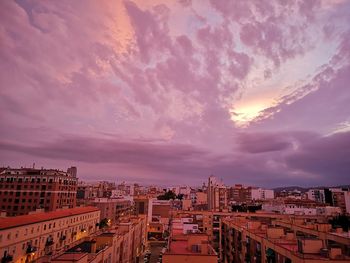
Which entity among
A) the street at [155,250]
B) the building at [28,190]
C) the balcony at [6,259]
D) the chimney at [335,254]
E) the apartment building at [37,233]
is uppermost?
the building at [28,190]

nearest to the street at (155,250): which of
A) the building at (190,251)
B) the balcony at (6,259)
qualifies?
the balcony at (6,259)

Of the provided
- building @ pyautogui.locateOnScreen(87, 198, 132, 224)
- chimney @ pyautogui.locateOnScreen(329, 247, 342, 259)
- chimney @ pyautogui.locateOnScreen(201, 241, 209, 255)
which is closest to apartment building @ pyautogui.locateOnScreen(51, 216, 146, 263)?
chimney @ pyautogui.locateOnScreen(201, 241, 209, 255)

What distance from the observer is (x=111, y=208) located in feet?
327

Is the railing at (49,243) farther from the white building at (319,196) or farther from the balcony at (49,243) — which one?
the white building at (319,196)

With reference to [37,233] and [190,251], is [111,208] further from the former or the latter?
[190,251]

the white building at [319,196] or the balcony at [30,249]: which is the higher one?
the white building at [319,196]

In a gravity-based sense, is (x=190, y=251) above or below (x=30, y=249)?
above

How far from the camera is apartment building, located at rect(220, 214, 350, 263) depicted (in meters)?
28.9

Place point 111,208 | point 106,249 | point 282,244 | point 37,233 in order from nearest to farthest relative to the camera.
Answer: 1. point 106,249
2. point 282,244
3. point 37,233
4. point 111,208

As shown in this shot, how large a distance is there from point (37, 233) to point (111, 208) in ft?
165

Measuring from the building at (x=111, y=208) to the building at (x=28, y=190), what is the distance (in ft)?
43.4

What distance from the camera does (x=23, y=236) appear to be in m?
45.9

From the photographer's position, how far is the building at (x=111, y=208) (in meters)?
95.6

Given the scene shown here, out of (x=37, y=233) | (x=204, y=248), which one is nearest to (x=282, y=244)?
(x=204, y=248)
